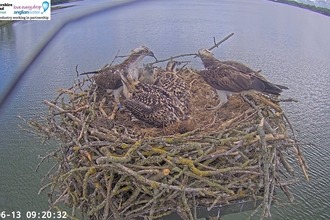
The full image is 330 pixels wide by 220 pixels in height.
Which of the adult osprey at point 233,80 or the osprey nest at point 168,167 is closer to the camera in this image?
the osprey nest at point 168,167

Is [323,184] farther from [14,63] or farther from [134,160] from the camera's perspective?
[14,63]

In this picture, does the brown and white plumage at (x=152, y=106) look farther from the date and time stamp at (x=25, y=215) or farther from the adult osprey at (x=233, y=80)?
the date and time stamp at (x=25, y=215)

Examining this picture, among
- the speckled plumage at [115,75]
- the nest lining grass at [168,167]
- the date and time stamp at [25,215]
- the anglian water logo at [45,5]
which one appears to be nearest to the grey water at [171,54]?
the date and time stamp at [25,215]

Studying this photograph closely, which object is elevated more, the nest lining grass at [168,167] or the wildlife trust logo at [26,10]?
the wildlife trust logo at [26,10]

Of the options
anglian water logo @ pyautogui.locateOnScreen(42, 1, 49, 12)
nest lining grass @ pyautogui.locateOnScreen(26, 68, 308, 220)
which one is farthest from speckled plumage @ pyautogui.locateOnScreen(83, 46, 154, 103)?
anglian water logo @ pyautogui.locateOnScreen(42, 1, 49, 12)

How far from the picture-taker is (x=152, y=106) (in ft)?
9.32

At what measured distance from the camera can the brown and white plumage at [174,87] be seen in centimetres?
305

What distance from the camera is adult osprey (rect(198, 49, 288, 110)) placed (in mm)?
2951

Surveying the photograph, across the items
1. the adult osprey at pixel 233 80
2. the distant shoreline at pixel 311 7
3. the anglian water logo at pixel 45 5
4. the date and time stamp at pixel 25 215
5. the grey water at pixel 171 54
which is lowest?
the date and time stamp at pixel 25 215

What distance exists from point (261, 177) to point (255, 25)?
6145mm

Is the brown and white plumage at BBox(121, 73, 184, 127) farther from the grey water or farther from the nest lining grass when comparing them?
the grey water

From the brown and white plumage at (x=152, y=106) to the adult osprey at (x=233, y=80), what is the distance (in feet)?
1.64

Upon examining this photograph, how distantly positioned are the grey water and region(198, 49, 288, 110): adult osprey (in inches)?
44.9

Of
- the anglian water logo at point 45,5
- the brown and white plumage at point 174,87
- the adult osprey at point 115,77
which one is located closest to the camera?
the brown and white plumage at point 174,87
